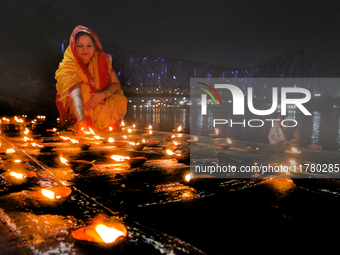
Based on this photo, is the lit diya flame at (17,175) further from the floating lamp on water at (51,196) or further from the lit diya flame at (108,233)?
the lit diya flame at (108,233)

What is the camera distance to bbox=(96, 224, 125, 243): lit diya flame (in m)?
1.51

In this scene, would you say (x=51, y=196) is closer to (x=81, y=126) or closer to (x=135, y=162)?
(x=135, y=162)

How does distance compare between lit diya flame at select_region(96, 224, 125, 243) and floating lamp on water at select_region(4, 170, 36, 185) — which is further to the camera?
floating lamp on water at select_region(4, 170, 36, 185)

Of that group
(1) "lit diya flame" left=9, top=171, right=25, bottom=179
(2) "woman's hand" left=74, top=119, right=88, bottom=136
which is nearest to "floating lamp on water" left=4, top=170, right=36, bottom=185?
(1) "lit diya flame" left=9, top=171, right=25, bottom=179

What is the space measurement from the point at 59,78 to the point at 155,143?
14.8 ft

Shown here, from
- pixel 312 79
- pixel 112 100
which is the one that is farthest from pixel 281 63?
pixel 112 100

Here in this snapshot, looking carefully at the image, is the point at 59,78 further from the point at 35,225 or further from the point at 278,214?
the point at 278,214

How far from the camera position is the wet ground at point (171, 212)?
147 centimetres

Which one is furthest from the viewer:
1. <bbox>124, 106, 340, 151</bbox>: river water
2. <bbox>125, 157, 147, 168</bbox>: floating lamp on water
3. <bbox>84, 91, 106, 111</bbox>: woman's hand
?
<bbox>124, 106, 340, 151</bbox>: river water

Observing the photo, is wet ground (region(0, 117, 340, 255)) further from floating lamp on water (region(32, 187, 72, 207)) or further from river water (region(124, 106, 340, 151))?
river water (region(124, 106, 340, 151))

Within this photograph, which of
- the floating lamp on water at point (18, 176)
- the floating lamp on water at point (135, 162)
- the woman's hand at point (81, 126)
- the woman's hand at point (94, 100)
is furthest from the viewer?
the woman's hand at point (94, 100)

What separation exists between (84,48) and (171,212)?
7.12 meters

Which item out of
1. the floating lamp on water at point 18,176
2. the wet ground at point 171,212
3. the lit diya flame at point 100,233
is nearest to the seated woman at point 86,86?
the floating lamp on water at point 18,176

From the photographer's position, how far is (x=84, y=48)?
7.63 meters
